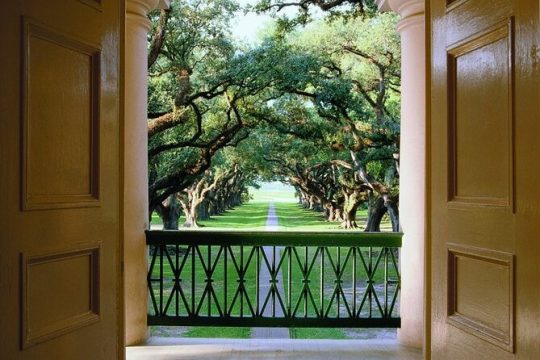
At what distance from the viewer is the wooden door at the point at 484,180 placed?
1795 mm

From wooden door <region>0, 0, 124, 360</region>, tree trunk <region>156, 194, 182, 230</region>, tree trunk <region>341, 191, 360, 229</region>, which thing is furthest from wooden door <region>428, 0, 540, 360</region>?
tree trunk <region>341, 191, 360, 229</region>

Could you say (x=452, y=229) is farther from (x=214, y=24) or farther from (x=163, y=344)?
(x=214, y=24)

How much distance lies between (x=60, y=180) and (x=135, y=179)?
2489mm

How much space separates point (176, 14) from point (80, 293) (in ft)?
41.7

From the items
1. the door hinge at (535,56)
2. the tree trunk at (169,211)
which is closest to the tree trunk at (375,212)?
the tree trunk at (169,211)

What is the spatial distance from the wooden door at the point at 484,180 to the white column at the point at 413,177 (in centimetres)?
208

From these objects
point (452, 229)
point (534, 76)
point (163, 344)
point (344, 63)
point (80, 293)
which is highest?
point (344, 63)

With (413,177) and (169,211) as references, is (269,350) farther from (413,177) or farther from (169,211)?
(169,211)

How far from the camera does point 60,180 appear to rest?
6.64 feet

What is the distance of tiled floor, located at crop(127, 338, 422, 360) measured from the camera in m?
4.30

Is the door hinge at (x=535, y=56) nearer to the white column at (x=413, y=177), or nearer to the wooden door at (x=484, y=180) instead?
the wooden door at (x=484, y=180)

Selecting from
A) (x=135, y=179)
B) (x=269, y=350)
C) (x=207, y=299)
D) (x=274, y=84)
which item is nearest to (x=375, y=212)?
(x=274, y=84)

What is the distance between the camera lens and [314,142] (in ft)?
58.0

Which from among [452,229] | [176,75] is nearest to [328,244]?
[452,229]
